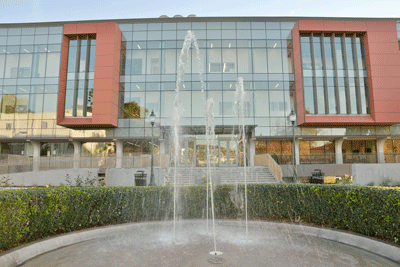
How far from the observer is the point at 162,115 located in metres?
28.0

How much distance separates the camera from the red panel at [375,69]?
26344 mm

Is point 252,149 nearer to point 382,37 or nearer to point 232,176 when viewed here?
point 232,176

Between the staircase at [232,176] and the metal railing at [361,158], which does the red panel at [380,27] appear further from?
the staircase at [232,176]

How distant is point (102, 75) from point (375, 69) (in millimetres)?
29459

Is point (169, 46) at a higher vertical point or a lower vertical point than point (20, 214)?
higher

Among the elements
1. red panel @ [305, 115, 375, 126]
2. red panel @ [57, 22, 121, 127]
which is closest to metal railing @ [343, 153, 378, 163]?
red panel @ [305, 115, 375, 126]

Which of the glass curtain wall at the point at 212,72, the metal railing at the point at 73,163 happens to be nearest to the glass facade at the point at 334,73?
the glass curtain wall at the point at 212,72

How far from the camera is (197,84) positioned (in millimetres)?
28453

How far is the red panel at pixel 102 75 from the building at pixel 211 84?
11 centimetres

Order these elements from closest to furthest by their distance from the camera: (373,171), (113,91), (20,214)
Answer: (20,214), (373,171), (113,91)

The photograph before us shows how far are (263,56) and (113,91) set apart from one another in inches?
681

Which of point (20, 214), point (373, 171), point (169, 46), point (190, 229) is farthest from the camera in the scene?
point (169, 46)

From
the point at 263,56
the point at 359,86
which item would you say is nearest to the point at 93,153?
the point at 263,56

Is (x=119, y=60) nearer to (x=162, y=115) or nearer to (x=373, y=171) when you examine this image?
(x=162, y=115)
